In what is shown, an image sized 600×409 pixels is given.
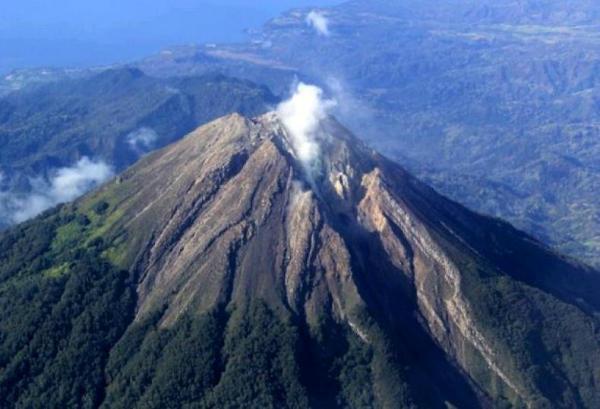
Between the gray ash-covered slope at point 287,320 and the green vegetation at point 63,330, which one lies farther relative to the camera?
the green vegetation at point 63,330

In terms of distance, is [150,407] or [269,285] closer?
[150,407]

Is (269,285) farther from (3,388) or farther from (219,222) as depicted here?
(3,388)

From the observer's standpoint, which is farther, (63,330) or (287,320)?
(63,330)

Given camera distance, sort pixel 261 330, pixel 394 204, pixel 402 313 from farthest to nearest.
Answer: pixel 394 204 < pixel 402 313 < pixel 261 330

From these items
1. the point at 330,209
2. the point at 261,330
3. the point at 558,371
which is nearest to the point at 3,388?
the point at 261,330

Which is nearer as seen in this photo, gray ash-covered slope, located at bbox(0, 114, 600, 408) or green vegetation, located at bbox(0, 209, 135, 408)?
gray ash-covered slope, located at bbox(0, 114, 600, 408)

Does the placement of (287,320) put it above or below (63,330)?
above

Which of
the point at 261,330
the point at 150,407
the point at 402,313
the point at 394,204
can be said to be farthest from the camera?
the point at 394,204

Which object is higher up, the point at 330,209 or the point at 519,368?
the point at 330,209
